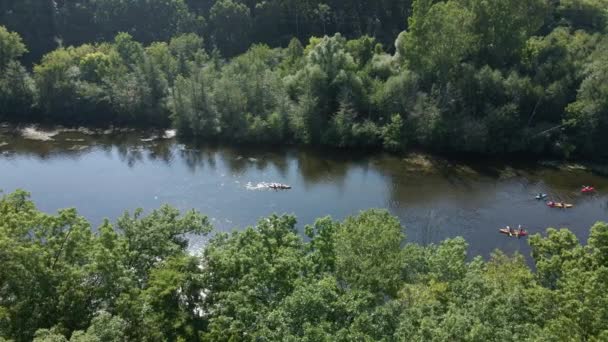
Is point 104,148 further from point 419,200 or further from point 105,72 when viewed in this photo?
point 419,200

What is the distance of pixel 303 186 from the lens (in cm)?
6303

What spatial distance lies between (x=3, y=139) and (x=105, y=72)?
1678cm

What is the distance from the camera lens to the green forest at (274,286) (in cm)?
2516

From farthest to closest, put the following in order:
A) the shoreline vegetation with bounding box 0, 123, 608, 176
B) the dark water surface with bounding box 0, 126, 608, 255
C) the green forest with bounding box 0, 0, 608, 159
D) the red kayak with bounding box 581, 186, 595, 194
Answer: the green forest with bounding box 0, 0, 608, 159, the shoreline vegetation with bounding box 0, 123, 608, 176, the red kayak with bounding box 581, 186, 595, 194, the dark water surface with bounding box 0, 126, 608, 255

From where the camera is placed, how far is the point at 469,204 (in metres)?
58.2

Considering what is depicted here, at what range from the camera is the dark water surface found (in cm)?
5538

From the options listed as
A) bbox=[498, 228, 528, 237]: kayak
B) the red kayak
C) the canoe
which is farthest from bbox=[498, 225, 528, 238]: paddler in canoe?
the canoe

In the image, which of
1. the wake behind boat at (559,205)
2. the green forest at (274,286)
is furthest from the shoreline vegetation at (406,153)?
the green forest at (274,286)

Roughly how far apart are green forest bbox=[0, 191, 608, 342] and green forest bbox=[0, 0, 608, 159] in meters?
39.3

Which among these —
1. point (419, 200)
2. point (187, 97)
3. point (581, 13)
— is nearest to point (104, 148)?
point (187, 97)

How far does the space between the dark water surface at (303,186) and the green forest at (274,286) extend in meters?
20.3

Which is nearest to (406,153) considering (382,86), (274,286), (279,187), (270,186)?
(382,86)

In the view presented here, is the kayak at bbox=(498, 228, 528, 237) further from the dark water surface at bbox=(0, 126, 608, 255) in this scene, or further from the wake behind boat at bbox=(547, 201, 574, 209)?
the wake behind boat at bbox=(547, 201, 574, 209)

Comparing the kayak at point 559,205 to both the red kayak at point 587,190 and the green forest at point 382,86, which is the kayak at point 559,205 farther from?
the green forest at point 382,86
